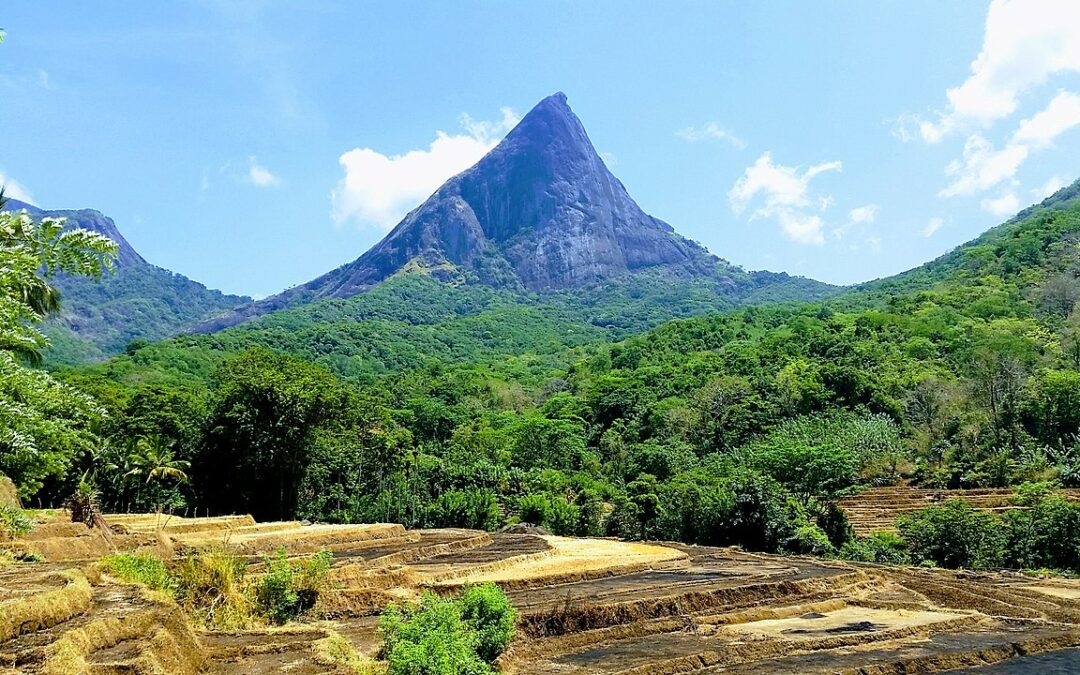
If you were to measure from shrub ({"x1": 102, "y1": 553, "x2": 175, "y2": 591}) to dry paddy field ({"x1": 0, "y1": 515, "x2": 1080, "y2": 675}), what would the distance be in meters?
0.44

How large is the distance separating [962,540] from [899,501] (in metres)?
15.4

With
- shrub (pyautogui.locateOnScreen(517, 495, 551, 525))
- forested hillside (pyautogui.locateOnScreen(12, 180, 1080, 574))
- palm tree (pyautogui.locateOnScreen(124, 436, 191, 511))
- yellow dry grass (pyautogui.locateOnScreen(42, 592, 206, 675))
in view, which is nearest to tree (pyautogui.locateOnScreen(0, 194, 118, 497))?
yellow dry grass (pyautogui.locateOnScreen(42, 592, 206, 675))

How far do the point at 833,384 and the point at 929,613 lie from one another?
5035 centimetres

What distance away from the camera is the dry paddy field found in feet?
32.9

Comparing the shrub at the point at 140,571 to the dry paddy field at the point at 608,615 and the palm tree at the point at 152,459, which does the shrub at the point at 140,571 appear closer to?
the dry paddy field at the point at 608,615

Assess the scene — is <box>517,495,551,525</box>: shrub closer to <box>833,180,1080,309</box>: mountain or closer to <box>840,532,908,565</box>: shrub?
<box>840,532,908,565</box>: shrub

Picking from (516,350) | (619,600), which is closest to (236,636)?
(619,600)

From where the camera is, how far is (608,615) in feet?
57.9

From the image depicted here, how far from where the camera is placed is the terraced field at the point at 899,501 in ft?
128

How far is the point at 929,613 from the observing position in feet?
62.0

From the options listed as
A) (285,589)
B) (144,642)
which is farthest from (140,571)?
(144,642)

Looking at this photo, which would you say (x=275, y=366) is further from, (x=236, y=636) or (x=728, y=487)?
(x=236, y=636)

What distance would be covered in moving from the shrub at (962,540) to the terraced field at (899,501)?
7.31 meters

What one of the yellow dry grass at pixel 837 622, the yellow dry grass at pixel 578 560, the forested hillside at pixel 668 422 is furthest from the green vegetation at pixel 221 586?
the yellow dry grass at pixel 837 622
